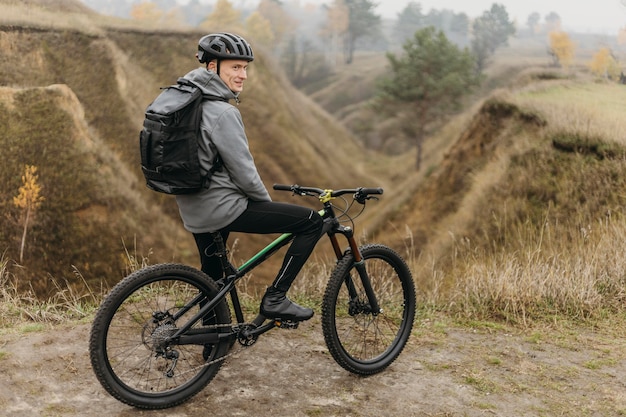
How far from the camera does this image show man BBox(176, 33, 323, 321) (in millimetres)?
3939

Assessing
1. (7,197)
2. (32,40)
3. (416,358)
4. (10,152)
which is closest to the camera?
(416,358)

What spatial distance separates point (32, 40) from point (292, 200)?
1602 cm

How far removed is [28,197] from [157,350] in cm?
1764

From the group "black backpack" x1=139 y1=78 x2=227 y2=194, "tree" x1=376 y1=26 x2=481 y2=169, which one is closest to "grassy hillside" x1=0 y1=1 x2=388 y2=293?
"black backpack" x1=139 y1=78 x2=227 y2=194

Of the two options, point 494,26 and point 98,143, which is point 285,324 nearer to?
point 98,143

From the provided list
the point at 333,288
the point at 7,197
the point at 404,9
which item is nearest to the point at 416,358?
the point at 333,288

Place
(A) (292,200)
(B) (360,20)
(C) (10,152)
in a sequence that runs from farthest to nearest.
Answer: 1. (B) (360,20)
2. (A) (292,200)
3. (C) (10,152)

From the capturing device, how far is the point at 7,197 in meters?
19.2

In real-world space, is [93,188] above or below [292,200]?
above

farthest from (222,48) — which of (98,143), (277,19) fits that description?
(277,19)

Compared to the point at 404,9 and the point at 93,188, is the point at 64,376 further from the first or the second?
the point at 404,9

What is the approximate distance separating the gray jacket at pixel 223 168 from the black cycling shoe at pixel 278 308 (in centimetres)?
71

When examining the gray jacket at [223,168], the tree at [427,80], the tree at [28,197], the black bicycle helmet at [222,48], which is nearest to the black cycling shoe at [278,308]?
the gray jacket at [223,168]

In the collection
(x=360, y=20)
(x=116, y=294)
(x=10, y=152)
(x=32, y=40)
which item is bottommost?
(x=10, y=152)
